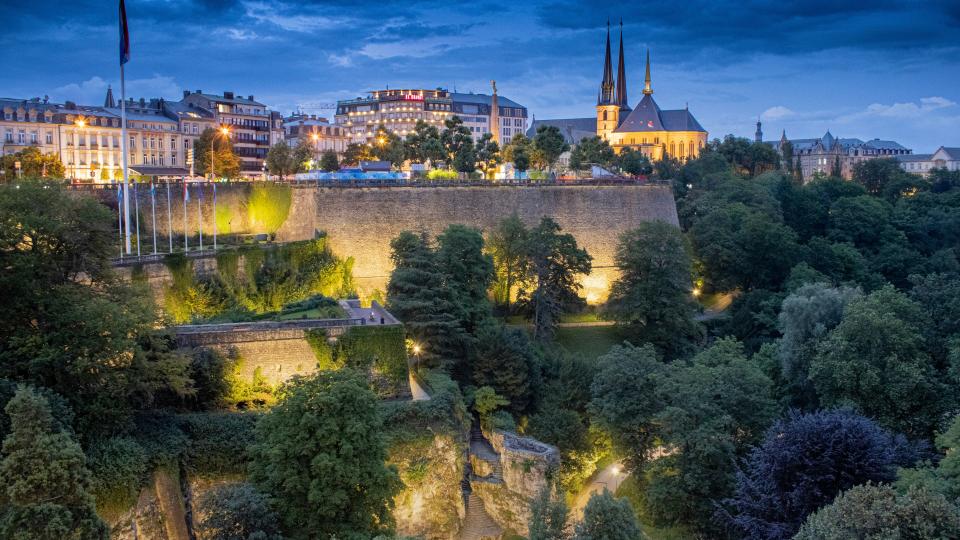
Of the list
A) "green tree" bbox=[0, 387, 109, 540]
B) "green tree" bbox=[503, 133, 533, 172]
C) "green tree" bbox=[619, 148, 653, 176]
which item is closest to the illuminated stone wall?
"green tree" bbox=[503, 133, 533, 172]

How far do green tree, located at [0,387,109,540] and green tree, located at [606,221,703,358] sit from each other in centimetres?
2804

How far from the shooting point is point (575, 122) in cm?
11806

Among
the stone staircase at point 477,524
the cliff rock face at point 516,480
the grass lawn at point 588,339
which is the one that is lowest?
the stone staircase at point 477,524

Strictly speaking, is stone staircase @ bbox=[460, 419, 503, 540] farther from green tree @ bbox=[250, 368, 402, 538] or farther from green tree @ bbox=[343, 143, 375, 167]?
green tree @ bbox=[343, 143, 375, 167]

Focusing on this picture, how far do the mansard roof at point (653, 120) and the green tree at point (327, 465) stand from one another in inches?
3305

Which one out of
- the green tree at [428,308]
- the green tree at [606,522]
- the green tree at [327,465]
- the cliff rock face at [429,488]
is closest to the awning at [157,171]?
the green tree at [428,308]

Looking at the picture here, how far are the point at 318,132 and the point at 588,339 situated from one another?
183 feet

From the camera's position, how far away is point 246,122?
81250mm

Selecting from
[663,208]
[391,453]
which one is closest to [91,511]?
[391,453]

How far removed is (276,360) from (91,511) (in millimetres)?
8979

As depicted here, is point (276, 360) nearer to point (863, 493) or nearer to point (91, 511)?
point (91, 511)

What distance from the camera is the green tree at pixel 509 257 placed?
4294 cm

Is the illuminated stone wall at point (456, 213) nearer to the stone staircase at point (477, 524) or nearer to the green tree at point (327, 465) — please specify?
the stone staircase at point (477, 524)

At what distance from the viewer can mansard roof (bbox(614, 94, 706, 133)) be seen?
101 meters
